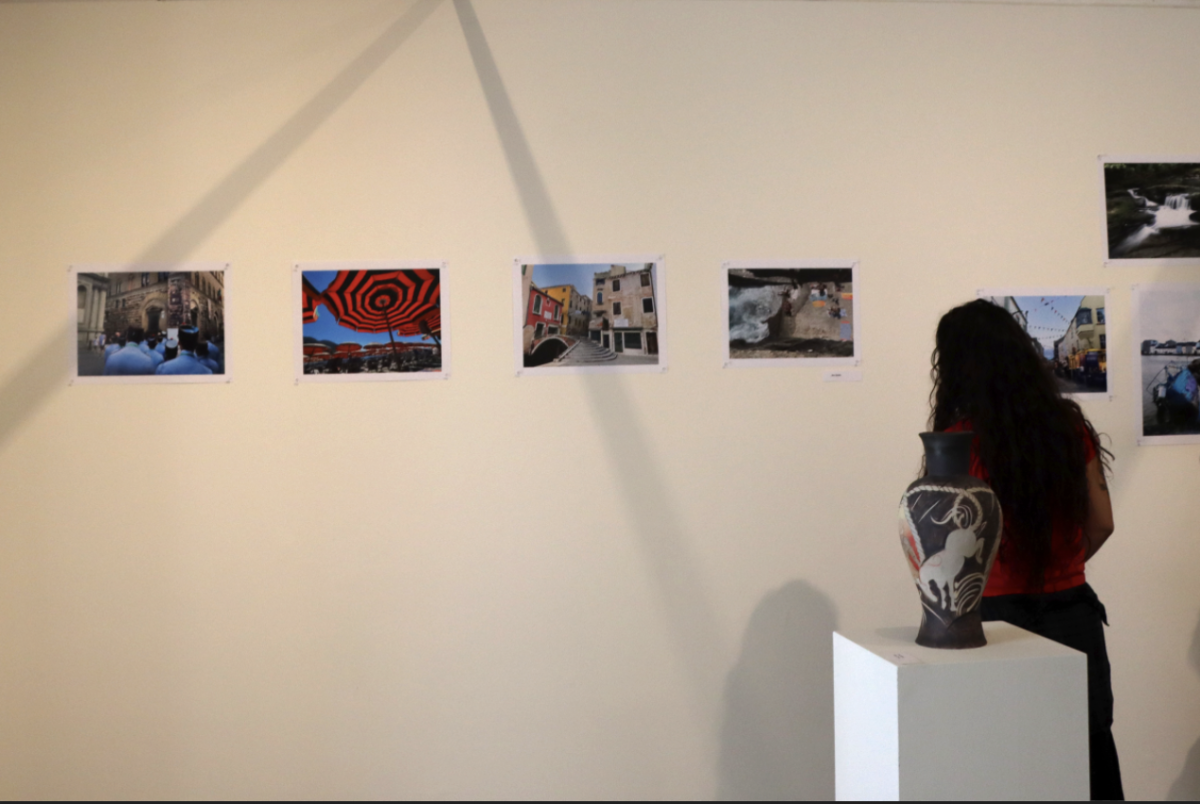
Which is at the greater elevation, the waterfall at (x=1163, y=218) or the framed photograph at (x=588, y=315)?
the waterfall at (x=1163, y=218)

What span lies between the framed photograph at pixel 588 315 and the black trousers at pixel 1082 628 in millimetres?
1341

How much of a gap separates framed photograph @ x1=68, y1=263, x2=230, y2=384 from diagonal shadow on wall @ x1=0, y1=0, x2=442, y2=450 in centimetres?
5

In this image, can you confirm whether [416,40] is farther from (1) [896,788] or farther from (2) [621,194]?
(1) [896,788]

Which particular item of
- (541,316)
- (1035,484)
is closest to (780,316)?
(541,316)

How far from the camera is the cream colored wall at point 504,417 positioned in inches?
109

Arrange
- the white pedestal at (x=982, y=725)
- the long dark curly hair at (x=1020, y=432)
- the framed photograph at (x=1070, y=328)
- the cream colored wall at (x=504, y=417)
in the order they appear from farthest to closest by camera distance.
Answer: the framed photograph at (x=1070, y=328) → the cream colored wall at (x=504, y=417) → the long dark curly hair at (x=1020, y=432) → the white pedestal at (x=982, y=725)

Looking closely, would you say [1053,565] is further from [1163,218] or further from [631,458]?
[1163,218]

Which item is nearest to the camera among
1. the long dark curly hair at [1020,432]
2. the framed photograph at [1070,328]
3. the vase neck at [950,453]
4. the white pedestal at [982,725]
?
the white pedestal at [982,725]

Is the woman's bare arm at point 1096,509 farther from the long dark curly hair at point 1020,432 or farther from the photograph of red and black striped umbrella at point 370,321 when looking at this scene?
the photograph of red and black striped umbrella at point 370,321

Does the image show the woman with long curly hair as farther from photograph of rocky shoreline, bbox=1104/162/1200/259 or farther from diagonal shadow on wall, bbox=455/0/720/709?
photograph of rocky shoreline, bbox=1104/162/1200/259

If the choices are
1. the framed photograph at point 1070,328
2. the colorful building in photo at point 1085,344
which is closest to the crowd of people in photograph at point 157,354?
the framed photograph at point 1070,328

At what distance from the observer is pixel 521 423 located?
9.37 feet

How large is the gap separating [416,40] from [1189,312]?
9.53ft

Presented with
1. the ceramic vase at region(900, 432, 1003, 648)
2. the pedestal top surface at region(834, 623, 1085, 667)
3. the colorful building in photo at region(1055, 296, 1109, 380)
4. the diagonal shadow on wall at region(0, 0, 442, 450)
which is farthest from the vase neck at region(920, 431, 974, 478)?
the diagonal shadow on wall at region(0, 0, 442, 450)
